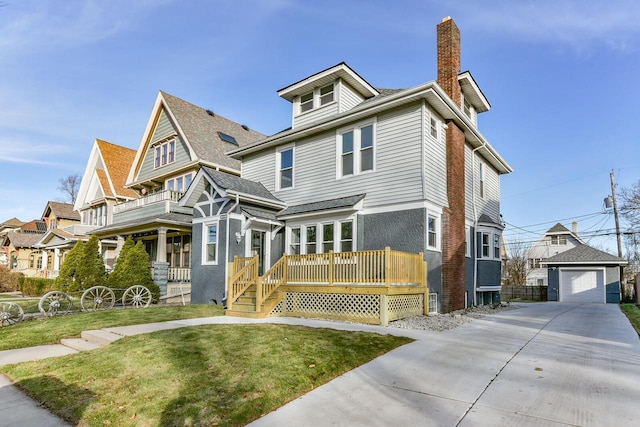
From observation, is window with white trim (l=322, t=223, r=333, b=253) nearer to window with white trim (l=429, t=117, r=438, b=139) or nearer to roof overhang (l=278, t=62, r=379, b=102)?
window with white trim (l=429, t=117, r=438, b=139)

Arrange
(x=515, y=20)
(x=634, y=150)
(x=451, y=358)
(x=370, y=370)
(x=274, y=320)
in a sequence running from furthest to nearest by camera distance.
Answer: (x=634, y=150) < (x=515, y=20) < (x=274, y=320) < (x=451, y=358) < (x=370, y=370)

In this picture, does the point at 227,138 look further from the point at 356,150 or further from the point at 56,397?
the point at 56,397

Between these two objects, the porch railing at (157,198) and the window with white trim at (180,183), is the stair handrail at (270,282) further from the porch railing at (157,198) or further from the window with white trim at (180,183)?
the window with white trim at (180,183)

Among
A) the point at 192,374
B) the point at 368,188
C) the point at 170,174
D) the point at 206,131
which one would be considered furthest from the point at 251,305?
the point at 206,131

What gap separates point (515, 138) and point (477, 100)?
10.1 m

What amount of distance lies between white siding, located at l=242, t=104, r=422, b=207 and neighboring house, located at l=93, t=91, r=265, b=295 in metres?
6.78

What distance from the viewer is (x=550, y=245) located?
4194 cm

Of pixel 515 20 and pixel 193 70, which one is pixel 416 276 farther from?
pixel 193 70

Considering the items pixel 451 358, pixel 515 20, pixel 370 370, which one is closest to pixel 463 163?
pixel 515 20

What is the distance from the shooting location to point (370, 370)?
5.80 m

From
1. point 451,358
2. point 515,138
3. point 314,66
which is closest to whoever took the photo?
point 451,358

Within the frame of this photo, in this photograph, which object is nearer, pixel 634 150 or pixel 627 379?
pixel 627 379

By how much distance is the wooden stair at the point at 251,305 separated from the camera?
11320mm

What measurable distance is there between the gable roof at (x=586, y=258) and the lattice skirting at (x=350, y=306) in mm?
18389
